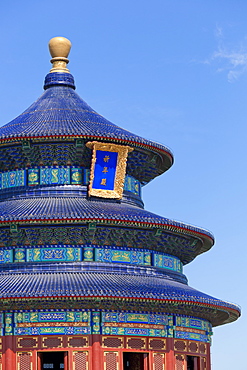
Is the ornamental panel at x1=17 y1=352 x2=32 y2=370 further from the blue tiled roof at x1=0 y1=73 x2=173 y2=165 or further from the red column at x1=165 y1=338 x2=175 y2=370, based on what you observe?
the blue tiled roof at x1=0 y1=73 x2=173 y2=165

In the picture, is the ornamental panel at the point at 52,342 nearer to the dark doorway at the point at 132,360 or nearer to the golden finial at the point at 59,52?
the dark doorway at the point at 132,360

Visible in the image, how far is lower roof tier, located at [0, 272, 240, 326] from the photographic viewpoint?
129 feet

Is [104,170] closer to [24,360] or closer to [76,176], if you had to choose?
[76,176]

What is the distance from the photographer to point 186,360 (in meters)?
42.9

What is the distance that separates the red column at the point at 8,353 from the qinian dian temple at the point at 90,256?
4 centimetres

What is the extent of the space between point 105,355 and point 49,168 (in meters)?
9.49

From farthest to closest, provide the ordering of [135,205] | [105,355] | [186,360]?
[135,205]
[186,360]
[105,355]

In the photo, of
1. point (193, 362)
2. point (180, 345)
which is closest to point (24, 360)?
point (180, 345)

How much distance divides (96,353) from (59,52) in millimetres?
16847

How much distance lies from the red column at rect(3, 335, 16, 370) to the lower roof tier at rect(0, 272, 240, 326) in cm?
129

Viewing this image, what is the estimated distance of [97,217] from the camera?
41312 mm

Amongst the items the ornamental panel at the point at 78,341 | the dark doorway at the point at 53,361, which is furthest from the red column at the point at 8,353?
the dark doorway at the point at 53,361

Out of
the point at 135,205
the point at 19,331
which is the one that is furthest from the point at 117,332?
the point at 135,205

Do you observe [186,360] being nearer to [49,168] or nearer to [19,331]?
[19,331]
